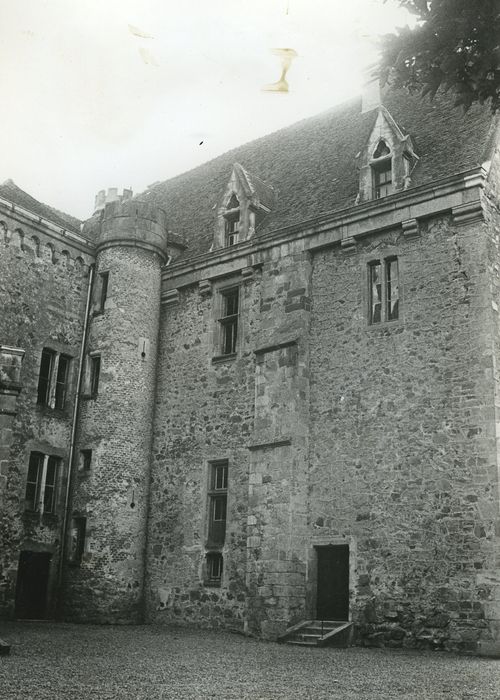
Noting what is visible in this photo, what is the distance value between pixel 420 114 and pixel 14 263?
1063 centimetres

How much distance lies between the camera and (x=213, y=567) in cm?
1812

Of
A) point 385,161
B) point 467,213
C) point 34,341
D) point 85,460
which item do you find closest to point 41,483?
point 85,460

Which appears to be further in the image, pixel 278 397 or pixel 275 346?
pixel 275 346

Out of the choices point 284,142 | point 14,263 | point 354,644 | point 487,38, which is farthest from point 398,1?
point 284,142

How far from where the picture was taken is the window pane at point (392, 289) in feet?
54.7

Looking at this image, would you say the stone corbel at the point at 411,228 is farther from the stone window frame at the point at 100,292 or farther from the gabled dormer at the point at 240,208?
the stone window frame at the point at 100,292

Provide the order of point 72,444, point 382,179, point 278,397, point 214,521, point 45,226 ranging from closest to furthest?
point 278,397, point 382,179, point 214,521, point 72,444, point 45,226

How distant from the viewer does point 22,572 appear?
18375mm

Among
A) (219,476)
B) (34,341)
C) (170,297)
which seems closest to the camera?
(219,476)

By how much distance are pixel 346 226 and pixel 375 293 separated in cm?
178

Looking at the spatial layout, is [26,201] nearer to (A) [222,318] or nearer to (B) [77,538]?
(A) [222,318]

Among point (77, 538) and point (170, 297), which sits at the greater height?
point (170, 297)

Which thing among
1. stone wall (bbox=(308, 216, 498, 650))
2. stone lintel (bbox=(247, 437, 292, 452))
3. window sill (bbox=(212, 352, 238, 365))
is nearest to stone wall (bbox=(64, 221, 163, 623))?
window sill (bbox=(212, 352, 238, 365))

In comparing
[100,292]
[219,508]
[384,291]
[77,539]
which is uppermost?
[100,292]
